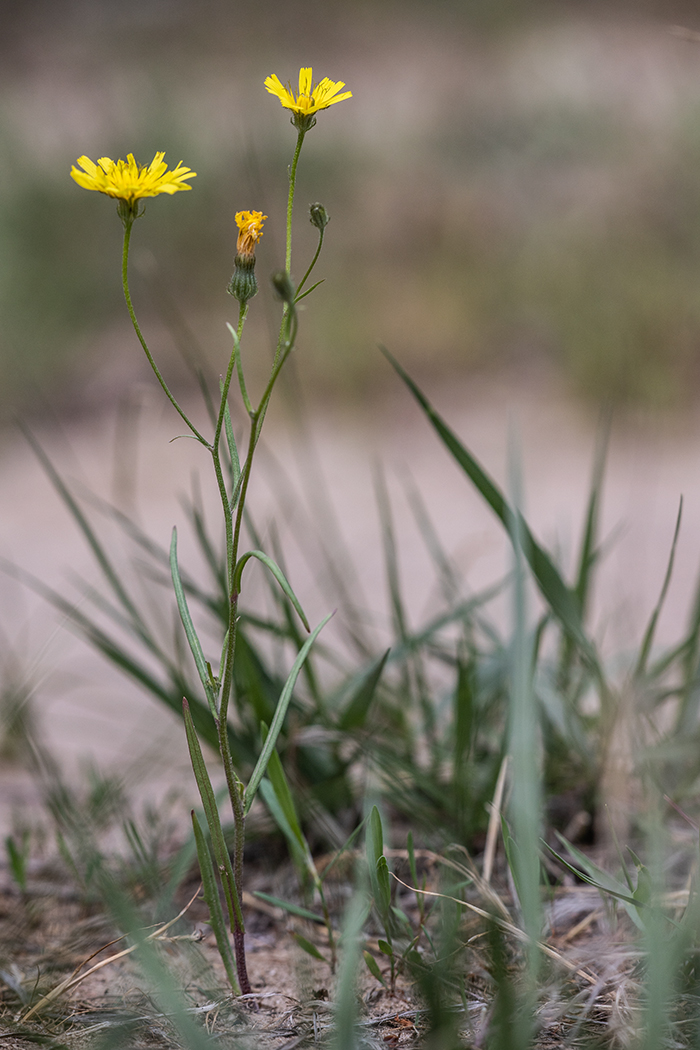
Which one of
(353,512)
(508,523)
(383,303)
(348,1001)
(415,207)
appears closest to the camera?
(348,1001)

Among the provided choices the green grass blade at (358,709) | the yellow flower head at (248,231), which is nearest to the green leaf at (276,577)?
the yellow flower head at (248,231)

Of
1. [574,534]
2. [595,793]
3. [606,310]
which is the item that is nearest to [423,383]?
[606,310]

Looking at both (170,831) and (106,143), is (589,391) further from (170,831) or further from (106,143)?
(106,143)

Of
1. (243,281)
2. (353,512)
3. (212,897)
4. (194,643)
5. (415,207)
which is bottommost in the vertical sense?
(353,512)

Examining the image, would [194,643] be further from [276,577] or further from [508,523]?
[508,523]

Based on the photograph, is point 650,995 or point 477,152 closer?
point 650,995

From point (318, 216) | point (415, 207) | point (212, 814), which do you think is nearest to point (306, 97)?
point (318, 216)
